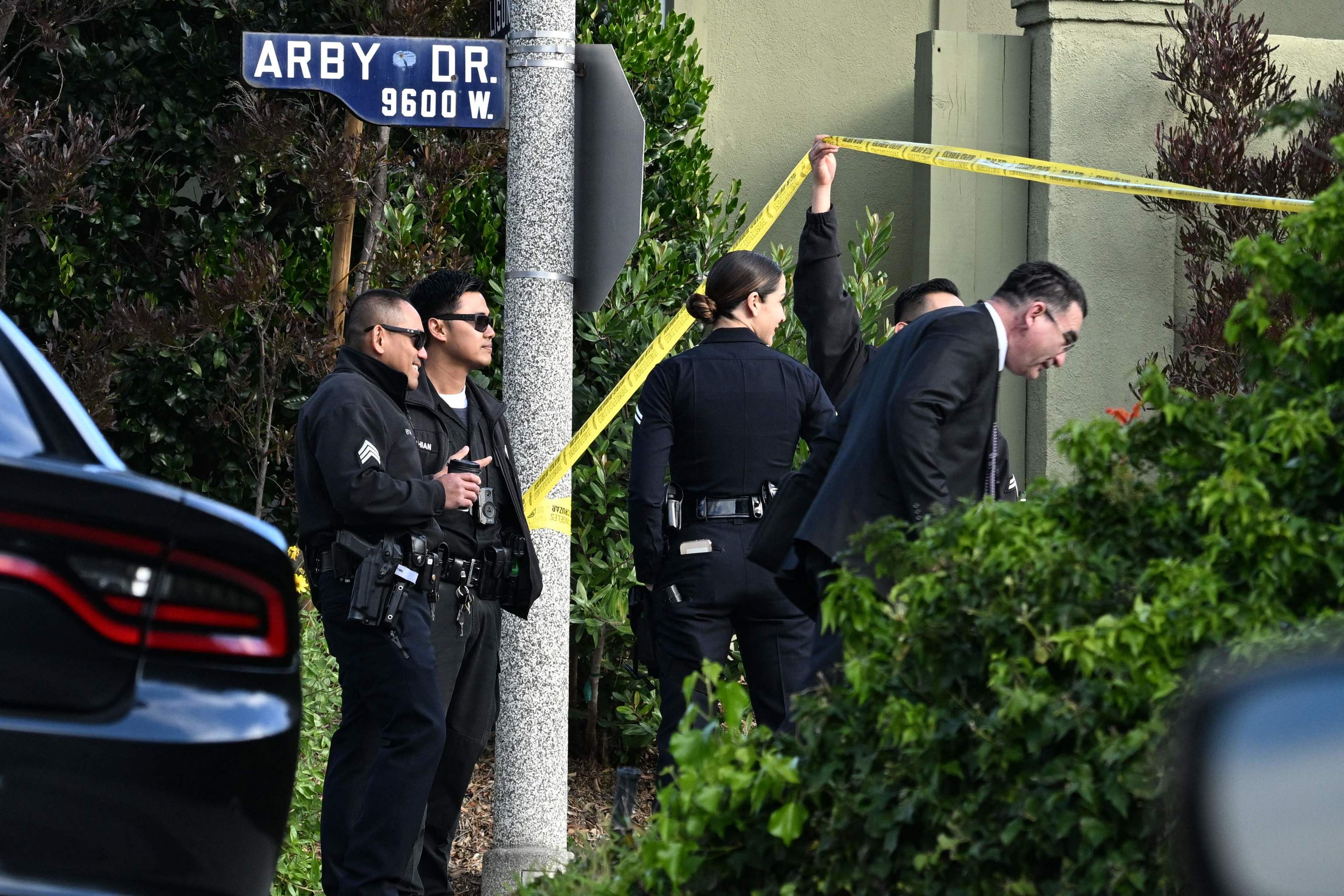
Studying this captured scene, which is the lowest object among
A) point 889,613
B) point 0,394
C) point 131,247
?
point 889,613

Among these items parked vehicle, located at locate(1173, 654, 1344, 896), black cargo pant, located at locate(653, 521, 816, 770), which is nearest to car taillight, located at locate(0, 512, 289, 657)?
parked vehicle, located at locate(1173, 654, 1344, 896)

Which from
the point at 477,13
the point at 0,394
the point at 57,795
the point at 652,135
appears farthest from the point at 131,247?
the point at 57,795

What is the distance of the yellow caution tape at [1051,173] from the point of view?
17.5 feet

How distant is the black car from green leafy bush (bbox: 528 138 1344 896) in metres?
0.71

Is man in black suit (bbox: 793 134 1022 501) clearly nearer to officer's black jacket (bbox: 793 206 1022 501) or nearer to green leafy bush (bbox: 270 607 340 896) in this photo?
officer's black jacket (bbox: 793 206 1022 501)

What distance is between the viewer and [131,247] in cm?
832

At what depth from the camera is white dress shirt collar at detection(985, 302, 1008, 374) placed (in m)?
4.41

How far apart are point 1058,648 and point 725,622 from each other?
3378 millimetres

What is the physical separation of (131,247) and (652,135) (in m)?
2.76


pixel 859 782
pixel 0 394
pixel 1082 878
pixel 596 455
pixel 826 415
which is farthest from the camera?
pixel 596 455

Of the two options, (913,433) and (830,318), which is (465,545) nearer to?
(830,318)

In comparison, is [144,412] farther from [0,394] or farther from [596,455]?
[0,394]

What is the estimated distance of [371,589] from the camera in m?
4.81

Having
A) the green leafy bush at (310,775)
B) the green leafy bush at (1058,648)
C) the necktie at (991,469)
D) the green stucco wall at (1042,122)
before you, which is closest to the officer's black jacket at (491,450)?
the green leafy bush at (310,775)
